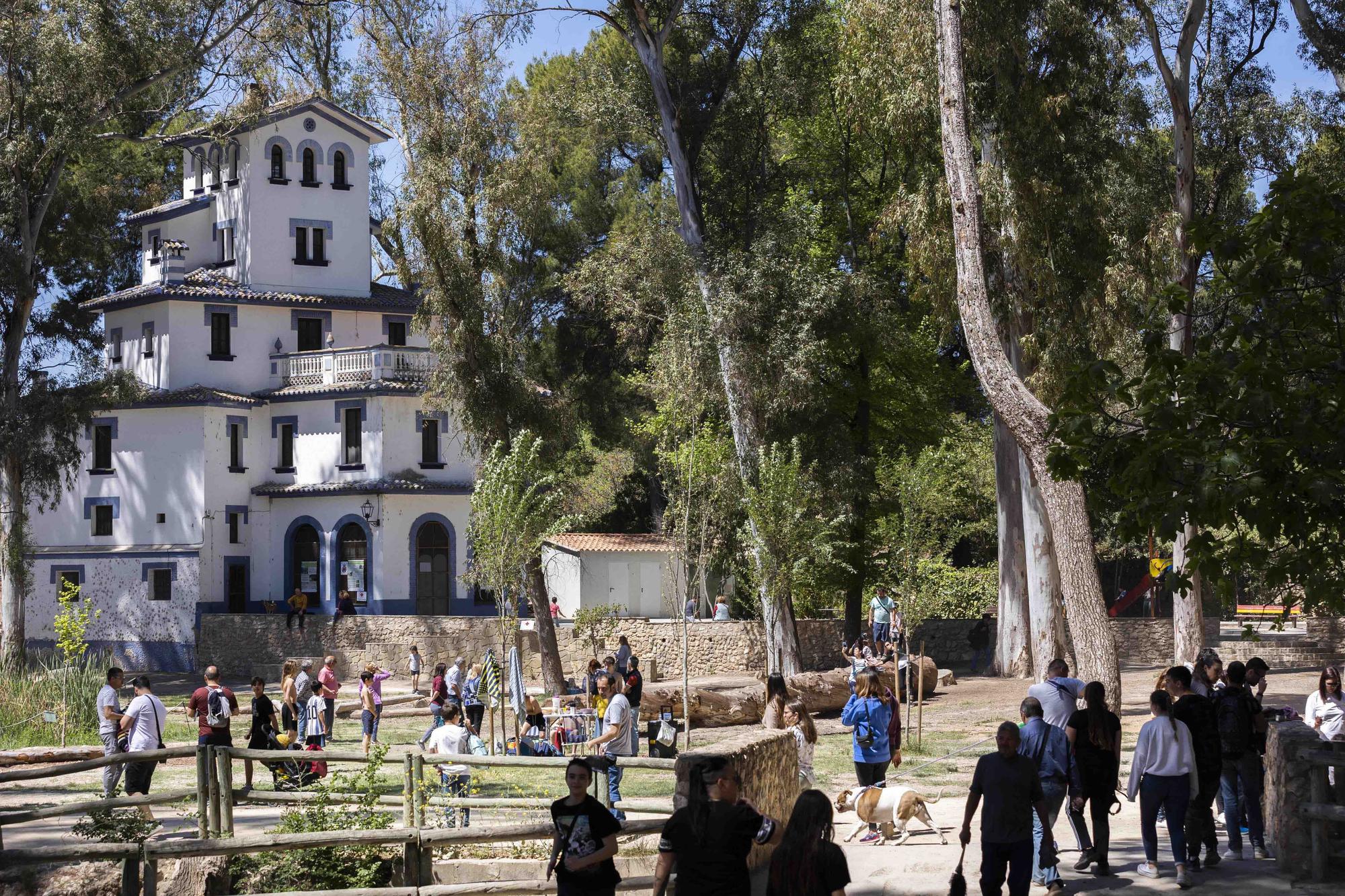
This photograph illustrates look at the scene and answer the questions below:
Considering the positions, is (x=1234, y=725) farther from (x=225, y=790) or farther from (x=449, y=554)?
(x=449, y=554)

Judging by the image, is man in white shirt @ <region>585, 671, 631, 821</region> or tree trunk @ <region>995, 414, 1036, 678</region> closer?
man in white shirt @ <region>585, 671, 631, 821</region>

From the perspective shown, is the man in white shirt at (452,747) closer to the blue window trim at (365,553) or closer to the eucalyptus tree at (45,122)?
the eucalyptus tree at (45,122)

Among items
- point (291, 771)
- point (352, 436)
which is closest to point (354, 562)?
point (352, 436)

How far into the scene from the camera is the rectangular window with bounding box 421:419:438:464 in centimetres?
4594

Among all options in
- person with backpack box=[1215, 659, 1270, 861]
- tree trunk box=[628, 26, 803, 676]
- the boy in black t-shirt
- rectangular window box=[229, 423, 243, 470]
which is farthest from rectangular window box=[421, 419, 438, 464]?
the boy in black t-shirt

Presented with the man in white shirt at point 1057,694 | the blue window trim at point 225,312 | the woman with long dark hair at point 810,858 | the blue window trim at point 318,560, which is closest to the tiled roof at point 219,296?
the blue window trim at point 225,312

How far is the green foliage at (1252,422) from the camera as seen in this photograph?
973cm

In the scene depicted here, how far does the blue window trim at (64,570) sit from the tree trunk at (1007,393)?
35355 millimetres

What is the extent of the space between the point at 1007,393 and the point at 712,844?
1157 centimetres

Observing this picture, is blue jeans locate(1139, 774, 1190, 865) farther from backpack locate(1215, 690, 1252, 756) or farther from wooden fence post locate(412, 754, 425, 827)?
wooden fence post locate(412, 754, 425, 827)

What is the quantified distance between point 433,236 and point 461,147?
2.17 m

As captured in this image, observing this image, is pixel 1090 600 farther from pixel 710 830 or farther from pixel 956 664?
pixel 956 664

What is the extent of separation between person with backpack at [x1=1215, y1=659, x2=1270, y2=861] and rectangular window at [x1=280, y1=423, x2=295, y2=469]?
127 ft

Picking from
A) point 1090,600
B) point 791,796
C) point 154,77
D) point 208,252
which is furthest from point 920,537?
point 208,252
